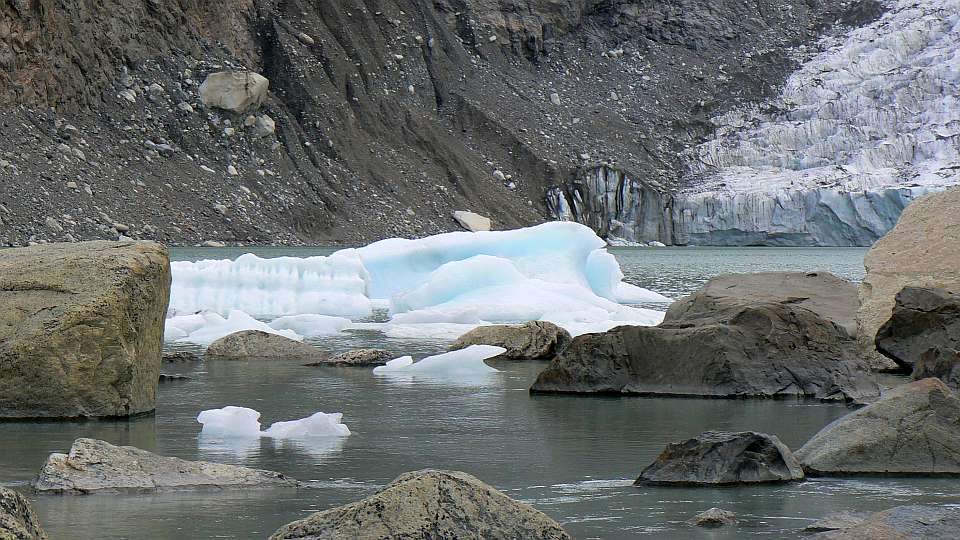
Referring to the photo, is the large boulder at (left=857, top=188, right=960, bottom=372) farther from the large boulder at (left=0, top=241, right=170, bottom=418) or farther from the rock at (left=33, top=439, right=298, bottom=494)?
the rock at (left=33, top=439, right=298, bottom=494)

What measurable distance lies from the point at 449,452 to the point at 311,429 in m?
0.95

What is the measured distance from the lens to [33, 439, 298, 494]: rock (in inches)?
202

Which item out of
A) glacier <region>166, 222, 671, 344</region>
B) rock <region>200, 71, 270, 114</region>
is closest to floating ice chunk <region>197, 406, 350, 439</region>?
glacier <region>166, 222, 671, 344</region>

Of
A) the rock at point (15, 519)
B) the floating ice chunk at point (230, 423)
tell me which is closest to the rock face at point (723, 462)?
the floating ice chunk at point (230, 423)

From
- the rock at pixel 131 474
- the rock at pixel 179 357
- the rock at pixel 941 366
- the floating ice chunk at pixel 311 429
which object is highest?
the rock at pixel 179 357

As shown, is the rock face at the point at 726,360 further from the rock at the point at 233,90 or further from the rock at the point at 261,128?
the rock at the point at 261,128

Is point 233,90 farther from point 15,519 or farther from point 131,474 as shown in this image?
point 15,519

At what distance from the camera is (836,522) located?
14.6ft

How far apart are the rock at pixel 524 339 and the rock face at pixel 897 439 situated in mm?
5868

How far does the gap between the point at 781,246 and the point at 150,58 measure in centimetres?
2939

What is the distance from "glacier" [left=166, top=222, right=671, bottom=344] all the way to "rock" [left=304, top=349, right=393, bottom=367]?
3639mm

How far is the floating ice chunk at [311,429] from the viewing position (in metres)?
6.84

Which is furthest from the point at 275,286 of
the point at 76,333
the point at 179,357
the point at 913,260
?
the point at 76,333

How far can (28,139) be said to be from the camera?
45.4 m
